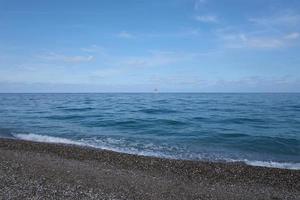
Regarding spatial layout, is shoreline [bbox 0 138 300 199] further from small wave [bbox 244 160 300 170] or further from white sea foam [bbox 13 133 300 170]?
white sea foam [bbox 13 133 300 170]

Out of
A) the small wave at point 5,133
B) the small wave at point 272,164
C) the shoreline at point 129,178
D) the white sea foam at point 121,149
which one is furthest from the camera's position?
the small wave at point 5,133

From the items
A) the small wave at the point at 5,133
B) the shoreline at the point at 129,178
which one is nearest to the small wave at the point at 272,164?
the shoreline at the point at 129,178

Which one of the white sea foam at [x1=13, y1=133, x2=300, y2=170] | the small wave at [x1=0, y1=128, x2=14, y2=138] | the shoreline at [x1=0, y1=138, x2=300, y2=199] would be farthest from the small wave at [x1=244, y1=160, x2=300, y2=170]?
the small wave at [x1=0, y1=128, x2=14, y2=138]

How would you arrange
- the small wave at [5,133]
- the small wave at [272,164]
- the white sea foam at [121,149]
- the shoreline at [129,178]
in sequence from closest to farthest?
the shoreline at [129,178] < the small wave at [272,164] < the white sea foam at [121,149] < the small wave at [5,133]

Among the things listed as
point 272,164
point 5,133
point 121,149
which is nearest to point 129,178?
point 121,149

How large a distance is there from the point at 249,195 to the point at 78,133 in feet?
53.6

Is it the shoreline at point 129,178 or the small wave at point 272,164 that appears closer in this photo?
the shoreline at point 129,178

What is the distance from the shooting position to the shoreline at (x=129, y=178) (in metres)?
8.75

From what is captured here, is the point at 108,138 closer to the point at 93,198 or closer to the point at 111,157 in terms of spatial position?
the point at 111,157

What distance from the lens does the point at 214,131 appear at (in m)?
24.8

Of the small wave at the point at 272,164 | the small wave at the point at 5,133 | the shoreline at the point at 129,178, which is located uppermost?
the shoreline at the point at 129,178

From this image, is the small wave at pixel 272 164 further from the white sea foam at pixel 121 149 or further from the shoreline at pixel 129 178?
the shoreline at pixel 129 178

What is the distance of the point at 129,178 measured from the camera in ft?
33.8

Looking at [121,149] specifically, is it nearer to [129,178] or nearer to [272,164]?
[129,178]
